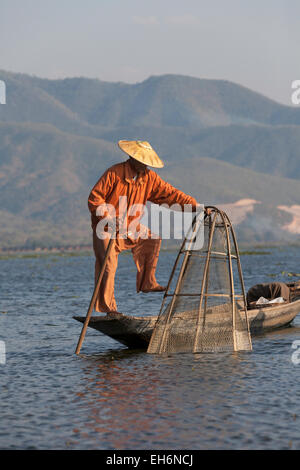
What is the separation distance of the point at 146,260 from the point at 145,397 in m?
2.61

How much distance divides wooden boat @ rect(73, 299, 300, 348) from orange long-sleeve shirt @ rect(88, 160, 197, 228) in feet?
5.05

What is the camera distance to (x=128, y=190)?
11.7 metres

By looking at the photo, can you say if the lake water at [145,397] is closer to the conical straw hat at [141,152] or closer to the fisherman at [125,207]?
the fisherman at [125,207]

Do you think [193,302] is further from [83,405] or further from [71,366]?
[83,405]

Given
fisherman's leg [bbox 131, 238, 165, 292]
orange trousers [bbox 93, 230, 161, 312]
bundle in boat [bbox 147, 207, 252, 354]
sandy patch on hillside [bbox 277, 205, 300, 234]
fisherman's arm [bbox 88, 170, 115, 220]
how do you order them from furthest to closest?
1. sandy patch on hillside [bbox 277, 205, 300, 234]
2. bundle in boat [bbox 147, 207, 252, 354]
3. fisherman's leg [bbox 131, 238, 165, 292]
4. orange trousers [bbox 93, 230, 161, 312]
5. fisherman's arm [bbox 88, 170, 115, 220]

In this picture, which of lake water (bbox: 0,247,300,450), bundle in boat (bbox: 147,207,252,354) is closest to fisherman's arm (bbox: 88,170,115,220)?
bundle in boat (bbox: 147,207,252,354)

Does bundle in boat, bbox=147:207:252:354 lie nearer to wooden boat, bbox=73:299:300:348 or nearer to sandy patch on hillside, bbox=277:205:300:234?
wooden boat, bbox=73:299:300:348

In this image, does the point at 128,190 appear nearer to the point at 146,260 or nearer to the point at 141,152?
the point at 141,152

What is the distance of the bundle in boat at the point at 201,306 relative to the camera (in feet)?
40.5

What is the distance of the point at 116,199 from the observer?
11.7 metres

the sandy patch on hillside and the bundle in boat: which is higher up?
the sandy patch on hillside

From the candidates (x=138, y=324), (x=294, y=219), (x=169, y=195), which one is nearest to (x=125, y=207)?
(x=169, y=195)

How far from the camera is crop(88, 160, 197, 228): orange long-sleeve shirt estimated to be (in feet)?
37.8

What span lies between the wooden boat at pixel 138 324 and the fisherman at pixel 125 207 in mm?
270
